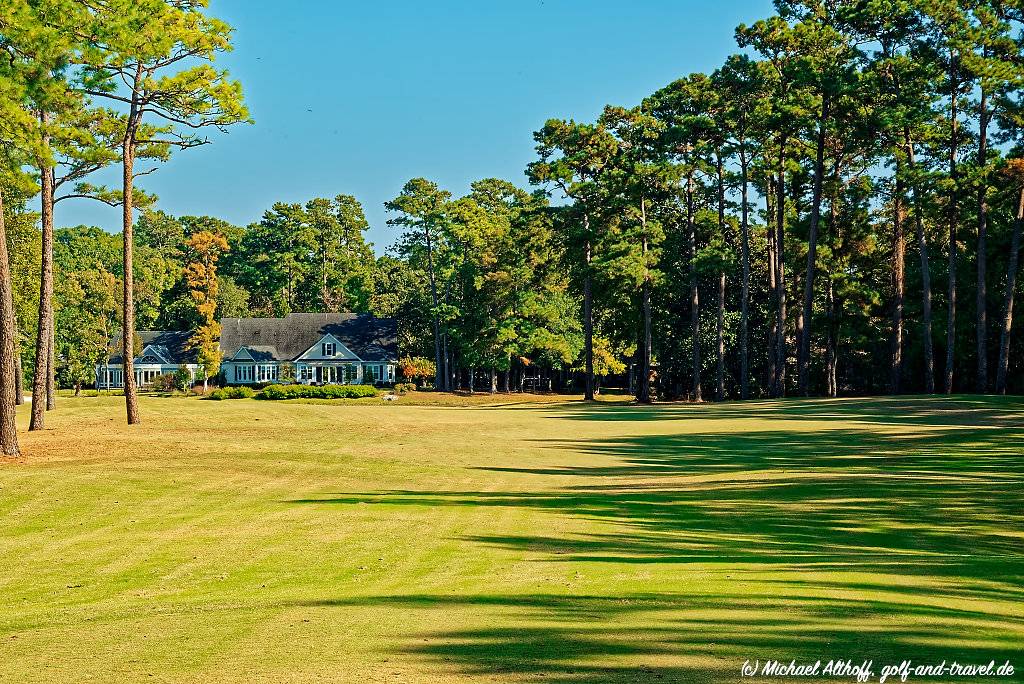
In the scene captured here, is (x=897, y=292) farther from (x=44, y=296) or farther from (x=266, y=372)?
(x=266, y=372)

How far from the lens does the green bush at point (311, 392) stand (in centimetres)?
6318

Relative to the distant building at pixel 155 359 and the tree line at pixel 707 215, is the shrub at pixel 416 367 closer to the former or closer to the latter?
the tree line at pixel 707 215

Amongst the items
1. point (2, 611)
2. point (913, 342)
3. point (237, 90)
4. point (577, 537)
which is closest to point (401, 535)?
point (577, 537)

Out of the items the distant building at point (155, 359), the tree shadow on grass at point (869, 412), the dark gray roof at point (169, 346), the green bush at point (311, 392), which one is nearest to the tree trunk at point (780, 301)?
the tree shadow on grass at point (869, 412)

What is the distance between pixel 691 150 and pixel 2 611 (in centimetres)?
5517

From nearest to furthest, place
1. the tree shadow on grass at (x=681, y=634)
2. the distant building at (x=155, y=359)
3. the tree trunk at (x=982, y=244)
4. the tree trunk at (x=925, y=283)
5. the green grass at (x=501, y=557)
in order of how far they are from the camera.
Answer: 1. the tree shadow on grass at (x=681, y=634)
2. the green grass at (x=501, y=557)
3. the tree trunk at (x=982, y=244)
4. the tree trunk at (x=925, y=283)
5. the distant building at (x=155, y=359)

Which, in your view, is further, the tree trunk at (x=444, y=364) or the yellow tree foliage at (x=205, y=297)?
the yellow tree foliage at (x=205, y=297)

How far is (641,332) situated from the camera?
214 ft

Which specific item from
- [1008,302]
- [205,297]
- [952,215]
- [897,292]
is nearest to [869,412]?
[1008,302]

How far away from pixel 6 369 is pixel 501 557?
1608 cm

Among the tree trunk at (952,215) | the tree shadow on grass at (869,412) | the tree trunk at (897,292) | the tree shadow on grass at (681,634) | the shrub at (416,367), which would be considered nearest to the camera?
the tree shadow on grass at (681,634)

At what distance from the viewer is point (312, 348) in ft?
328

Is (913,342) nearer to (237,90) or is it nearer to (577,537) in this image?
(237,90)

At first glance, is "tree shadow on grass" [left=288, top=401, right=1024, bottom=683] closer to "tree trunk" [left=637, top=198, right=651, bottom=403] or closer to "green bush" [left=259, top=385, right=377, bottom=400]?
"tree trunk" [left=637, top=198, right=651, bottom=403]
